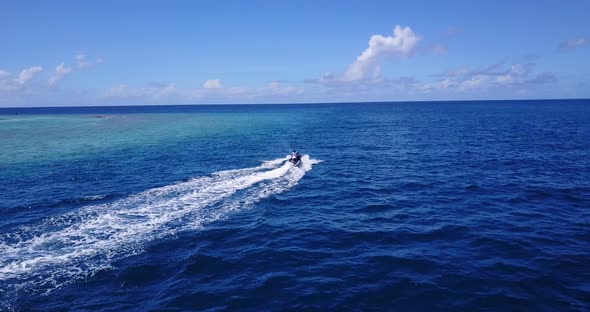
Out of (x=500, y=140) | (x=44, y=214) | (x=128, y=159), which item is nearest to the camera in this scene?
(x=44, y=214)

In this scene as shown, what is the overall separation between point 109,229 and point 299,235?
678 inches

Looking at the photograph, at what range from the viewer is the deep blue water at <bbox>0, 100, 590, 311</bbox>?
66.8ft

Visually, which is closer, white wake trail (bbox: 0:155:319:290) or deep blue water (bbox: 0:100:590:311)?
deep blue water (bbox: 0:100:590:311)

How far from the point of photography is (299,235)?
29.3 meters

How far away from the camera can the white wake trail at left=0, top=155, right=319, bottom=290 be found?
2320cm

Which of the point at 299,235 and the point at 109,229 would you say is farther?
the point at 109,229

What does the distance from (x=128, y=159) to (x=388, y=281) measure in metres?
55.4

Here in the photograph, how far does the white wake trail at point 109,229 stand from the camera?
23203 mm

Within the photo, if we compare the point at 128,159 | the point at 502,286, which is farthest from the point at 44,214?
the point at 502,286

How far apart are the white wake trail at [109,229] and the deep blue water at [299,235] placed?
0.16m

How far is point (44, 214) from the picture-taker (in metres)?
33.6

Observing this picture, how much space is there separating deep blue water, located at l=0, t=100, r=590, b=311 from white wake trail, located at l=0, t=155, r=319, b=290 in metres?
0.16

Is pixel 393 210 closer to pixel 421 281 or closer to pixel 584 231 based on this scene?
pixel 421 281

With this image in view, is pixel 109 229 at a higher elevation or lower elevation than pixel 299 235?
higher
